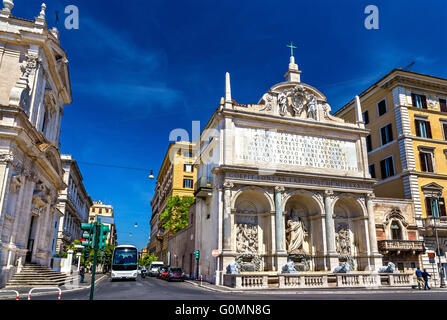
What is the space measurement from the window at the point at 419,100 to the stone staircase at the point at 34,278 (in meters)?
37.4

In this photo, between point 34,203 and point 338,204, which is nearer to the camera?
point 34,203

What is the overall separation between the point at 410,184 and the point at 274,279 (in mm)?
19087

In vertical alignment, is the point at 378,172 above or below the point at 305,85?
below

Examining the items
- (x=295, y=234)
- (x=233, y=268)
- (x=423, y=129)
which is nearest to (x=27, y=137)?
(x=233, y=268)

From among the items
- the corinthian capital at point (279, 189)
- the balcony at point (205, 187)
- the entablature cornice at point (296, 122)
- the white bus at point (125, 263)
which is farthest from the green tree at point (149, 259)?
the entablature cornice at point (296, 122)

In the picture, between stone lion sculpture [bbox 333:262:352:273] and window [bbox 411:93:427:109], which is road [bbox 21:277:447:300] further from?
window [bbox 411:93:427:109]

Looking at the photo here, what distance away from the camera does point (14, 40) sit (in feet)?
80.0

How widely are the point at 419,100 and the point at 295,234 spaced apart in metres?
20.8

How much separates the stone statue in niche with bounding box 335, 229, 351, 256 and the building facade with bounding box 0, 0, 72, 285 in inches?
1004

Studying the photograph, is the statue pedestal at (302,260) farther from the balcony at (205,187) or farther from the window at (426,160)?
the window at (426,160)

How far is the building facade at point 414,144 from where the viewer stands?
3306cm

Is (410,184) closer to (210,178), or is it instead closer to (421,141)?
(421,141)

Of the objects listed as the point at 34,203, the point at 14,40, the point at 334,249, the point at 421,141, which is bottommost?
the point at 334,249

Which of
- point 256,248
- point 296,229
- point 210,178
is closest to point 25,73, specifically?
point 210,178
